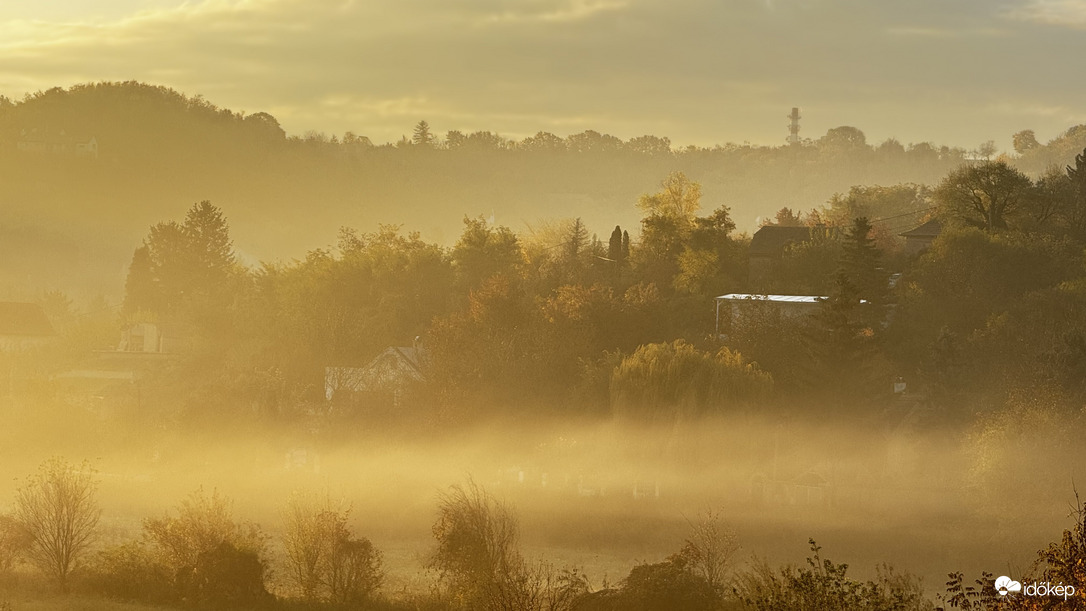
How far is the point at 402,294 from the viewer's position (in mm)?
88375

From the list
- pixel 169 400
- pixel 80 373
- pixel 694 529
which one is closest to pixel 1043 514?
pixel 694 529

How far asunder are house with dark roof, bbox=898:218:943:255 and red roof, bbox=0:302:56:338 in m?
72.3

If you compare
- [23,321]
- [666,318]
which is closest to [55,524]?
[666,318]

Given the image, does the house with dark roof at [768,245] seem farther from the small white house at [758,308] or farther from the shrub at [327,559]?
the shrub at [327,559]

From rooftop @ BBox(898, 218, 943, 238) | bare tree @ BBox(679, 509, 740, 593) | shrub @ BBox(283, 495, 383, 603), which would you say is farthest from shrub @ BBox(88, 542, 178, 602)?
rooftop @ BBox(898, 218, 943, 238)

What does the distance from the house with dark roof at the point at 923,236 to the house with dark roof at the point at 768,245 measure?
7215 millimetres

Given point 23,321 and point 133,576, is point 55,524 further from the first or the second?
point 23,321

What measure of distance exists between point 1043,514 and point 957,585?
35.2 meters

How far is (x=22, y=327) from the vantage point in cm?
10888

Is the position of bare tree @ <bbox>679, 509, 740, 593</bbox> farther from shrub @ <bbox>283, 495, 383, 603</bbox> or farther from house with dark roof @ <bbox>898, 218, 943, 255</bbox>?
house with dark roof @ <bbox>898, 218, 943, 255</bbox>

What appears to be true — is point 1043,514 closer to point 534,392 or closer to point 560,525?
point 560,525

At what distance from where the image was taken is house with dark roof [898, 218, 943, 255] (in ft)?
284

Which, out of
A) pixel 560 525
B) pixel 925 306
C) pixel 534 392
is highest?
pixel 925 306

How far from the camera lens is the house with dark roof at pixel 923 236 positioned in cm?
8669
